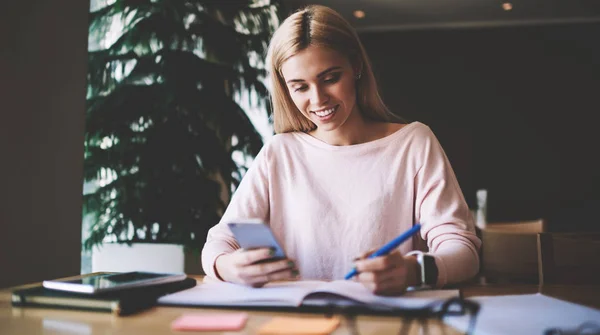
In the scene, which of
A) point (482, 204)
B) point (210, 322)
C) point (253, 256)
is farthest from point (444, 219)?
point (482, 204)

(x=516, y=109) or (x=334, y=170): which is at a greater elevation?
(x=516, y=109)

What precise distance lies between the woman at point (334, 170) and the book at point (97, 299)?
27 centimetres

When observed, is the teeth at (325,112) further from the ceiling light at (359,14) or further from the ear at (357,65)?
the ceiling light at (359,14)

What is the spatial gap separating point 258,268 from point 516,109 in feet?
18.1

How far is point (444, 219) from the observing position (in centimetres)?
120

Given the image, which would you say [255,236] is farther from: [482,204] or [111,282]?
[482,204]

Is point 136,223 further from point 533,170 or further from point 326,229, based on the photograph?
point 533,170

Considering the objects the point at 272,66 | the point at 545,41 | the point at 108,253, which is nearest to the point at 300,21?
the point at 272,66

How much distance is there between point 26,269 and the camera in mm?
1379

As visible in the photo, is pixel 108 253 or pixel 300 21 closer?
pixel 300 21

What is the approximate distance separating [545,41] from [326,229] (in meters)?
5.39

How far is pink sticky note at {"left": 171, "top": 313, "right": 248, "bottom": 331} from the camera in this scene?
0.70 meters

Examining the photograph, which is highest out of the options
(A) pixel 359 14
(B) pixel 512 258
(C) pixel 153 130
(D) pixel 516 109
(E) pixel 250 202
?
(A) pixel 359 14

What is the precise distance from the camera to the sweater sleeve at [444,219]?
Answer: 3.44 feet
